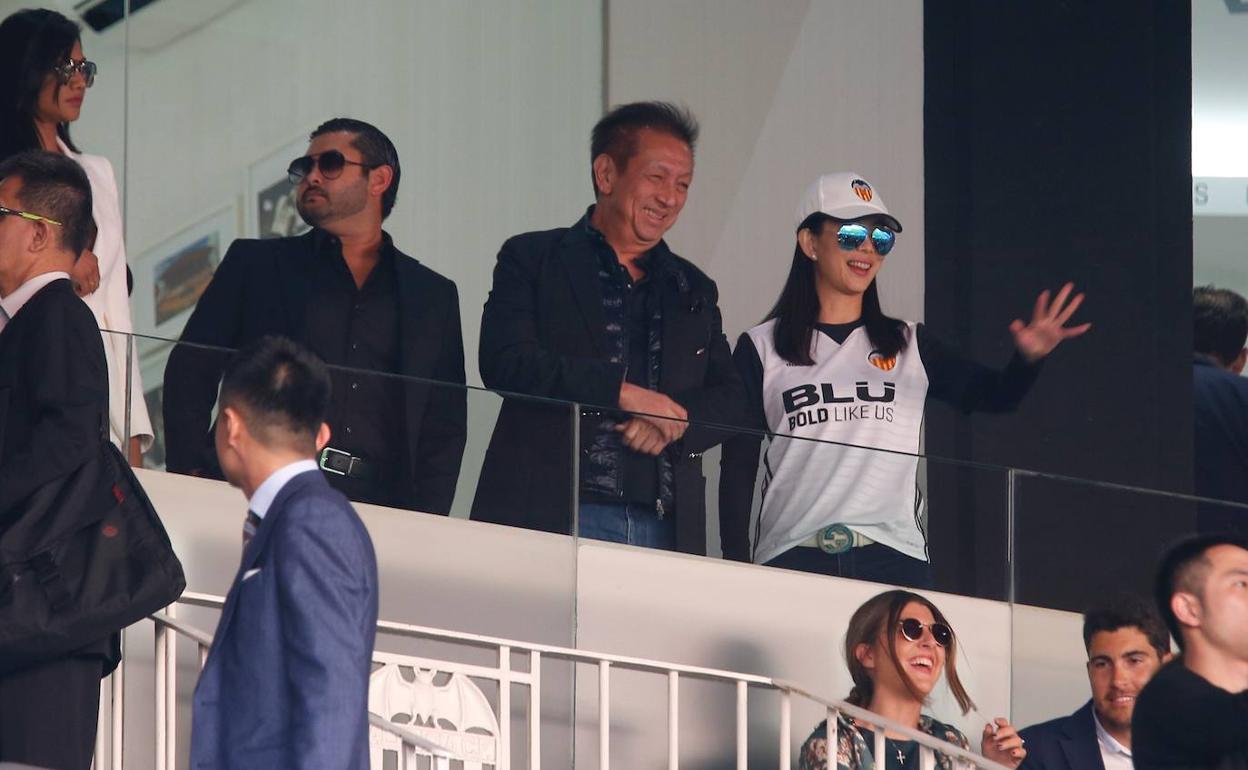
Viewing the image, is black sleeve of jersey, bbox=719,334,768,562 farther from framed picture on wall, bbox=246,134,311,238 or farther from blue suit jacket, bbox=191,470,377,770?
framed picture on wall, bbox=246,134,311,238

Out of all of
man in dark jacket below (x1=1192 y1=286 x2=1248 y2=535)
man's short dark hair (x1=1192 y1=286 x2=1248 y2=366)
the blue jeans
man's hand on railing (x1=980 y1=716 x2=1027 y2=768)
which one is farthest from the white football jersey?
man's short dark hair (x1=1192 y1=286 x2=1248 y2=366)

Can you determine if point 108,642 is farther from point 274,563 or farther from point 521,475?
point 521,475

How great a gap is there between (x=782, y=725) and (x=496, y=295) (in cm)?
143

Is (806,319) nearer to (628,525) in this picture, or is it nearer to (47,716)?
(628,525)

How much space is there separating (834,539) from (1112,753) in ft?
2.95

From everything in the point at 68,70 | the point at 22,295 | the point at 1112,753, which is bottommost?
the point at 1112,753

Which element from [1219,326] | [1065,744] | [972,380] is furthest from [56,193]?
[1219,326]

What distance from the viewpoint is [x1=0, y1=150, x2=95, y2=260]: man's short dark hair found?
5258mm

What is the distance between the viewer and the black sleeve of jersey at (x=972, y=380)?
6734 mm

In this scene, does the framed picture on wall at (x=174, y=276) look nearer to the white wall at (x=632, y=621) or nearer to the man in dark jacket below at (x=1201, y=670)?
the white wall at (x=632, y=621)

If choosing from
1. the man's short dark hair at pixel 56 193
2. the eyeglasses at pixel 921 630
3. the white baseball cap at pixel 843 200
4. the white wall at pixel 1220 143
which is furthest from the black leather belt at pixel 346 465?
the white wall at pixel 1220 143

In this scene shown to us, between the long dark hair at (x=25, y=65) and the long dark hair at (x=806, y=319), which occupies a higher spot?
the long dark hair at (x=25, y=65)

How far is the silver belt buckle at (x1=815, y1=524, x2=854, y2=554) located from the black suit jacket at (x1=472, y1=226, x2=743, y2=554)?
311 mm

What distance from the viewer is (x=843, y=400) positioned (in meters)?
6.61
